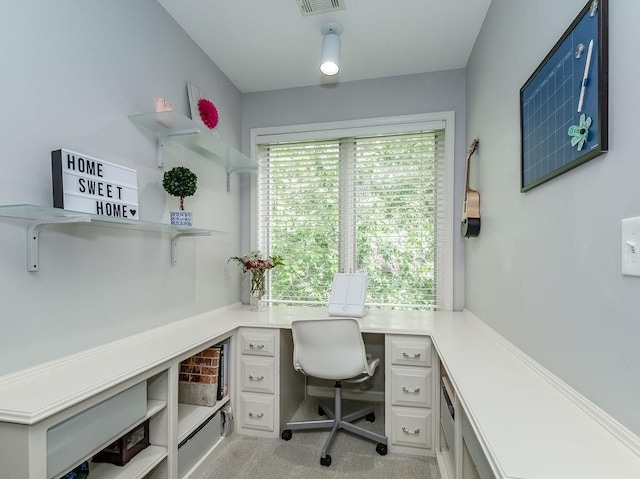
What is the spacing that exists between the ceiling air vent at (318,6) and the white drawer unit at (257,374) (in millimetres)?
2086

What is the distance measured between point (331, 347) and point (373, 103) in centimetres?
189

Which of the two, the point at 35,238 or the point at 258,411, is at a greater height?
the point at 35,238

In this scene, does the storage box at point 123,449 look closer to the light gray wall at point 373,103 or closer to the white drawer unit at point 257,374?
the white drawer unit at point 257,374

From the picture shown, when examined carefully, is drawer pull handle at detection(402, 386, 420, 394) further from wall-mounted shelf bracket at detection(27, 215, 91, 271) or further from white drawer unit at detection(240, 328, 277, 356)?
wall-mounted shelf bracket at detection(27, 215, 91, 271)

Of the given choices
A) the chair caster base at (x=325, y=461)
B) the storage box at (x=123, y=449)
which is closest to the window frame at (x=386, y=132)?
the chair caster base at (x=325, y=461)

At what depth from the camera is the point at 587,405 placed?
995 millimetres

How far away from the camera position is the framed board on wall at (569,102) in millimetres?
936

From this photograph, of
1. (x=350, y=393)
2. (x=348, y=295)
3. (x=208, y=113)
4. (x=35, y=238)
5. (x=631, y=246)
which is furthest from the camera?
(x=350, y=393)

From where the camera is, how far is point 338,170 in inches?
114

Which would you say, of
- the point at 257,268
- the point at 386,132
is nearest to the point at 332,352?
the point at 257,268

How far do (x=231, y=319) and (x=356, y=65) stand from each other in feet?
6.67

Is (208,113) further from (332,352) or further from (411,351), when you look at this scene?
(411,351)

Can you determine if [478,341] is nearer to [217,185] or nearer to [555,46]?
[555,46]

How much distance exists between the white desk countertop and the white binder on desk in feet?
0.96
